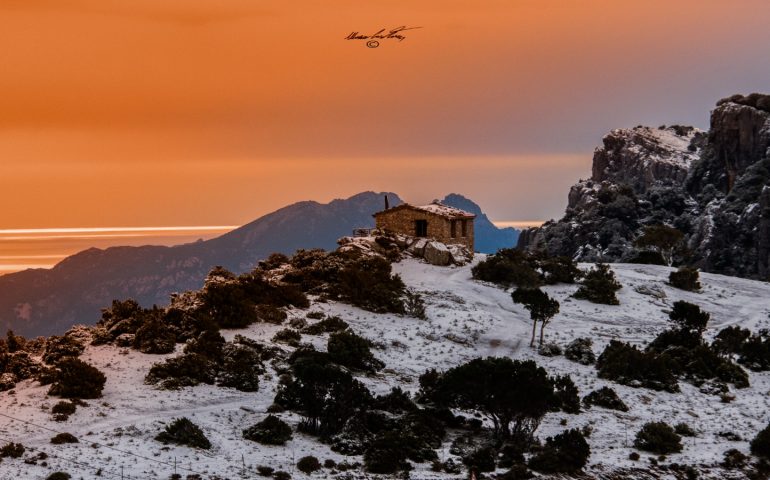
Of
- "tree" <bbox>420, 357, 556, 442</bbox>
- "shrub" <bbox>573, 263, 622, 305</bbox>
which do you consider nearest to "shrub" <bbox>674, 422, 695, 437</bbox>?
"tree" <bbox>420, 357, 556, 442</bbox>

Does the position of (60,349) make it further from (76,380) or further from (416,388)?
(416,388)

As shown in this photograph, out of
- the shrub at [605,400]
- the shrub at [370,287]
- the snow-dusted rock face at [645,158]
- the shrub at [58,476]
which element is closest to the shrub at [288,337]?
the shrub at [370,287]

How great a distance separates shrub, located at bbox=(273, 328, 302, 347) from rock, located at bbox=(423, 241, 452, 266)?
25.9 metres

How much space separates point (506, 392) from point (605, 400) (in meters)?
10.4

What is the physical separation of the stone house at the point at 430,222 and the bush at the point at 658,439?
40.5m

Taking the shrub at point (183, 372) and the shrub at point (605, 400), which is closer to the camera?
the shrub at point (183, 372)

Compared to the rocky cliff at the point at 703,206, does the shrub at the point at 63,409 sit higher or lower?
lower

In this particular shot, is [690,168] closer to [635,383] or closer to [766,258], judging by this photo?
[766,258]

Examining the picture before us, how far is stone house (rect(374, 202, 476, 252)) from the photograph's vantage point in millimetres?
86812

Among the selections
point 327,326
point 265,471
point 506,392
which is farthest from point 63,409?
point 327,326

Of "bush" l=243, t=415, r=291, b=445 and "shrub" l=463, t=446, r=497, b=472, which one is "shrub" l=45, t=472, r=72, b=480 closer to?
"bush" l=243, t=415, r=291, b=445

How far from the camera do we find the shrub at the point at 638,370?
5722 cm

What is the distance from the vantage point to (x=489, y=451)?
1726 inches

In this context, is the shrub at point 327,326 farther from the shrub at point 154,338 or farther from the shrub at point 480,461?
the shrub at point 480,461
